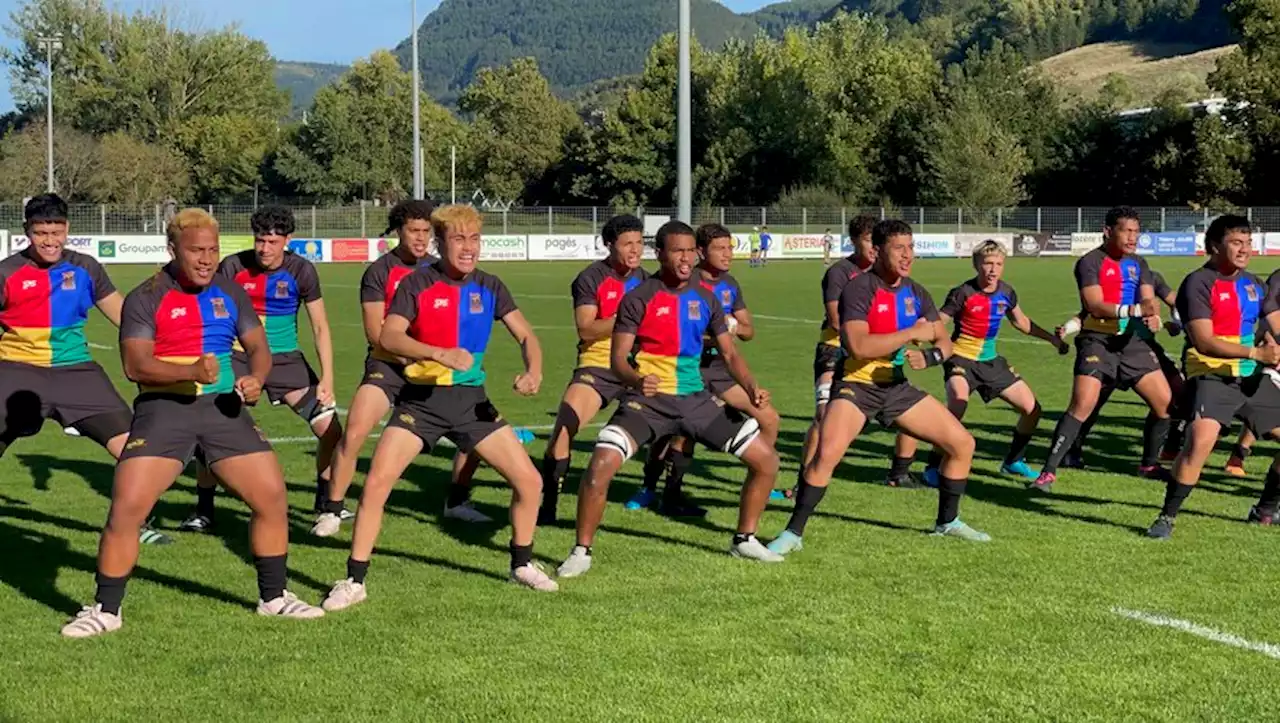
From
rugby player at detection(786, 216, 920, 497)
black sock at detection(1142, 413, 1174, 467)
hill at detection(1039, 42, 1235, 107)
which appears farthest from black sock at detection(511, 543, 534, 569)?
hill at detection(1039, 42, 1235, 107)

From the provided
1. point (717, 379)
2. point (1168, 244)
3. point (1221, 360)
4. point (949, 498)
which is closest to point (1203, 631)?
point (949, 498)

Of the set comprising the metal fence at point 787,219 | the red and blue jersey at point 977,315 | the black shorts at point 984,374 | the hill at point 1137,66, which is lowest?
the black shorts at point 984,374

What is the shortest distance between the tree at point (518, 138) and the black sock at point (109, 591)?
294 ft

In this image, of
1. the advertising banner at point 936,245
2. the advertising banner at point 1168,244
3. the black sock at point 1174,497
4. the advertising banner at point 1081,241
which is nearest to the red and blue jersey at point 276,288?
the black sock at point 1174,497

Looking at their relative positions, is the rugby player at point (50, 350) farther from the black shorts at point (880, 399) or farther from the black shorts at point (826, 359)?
the black shorts at point (826, 359)

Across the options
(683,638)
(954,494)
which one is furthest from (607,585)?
(954,494)

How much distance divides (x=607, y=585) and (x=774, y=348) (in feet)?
45.0

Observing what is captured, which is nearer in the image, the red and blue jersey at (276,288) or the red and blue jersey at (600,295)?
the red and blue jersey at (276,288)

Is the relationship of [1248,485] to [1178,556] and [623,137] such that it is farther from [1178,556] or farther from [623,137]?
[623,137]

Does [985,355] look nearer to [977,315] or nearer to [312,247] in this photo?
[977,315]

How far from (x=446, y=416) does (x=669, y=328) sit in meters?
1.41

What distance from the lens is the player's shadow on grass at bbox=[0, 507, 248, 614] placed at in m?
7.36

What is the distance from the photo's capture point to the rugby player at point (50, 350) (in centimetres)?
825

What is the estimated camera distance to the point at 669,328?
806 cm
